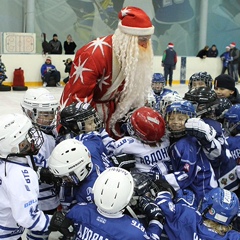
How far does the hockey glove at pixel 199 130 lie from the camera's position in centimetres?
249

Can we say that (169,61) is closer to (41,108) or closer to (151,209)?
(41,108)

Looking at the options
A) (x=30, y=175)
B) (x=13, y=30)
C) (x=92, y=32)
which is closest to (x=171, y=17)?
(x=92, y=32)

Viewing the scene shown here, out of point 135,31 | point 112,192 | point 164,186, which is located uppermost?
point 135,31

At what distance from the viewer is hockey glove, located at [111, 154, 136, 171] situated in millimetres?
2597

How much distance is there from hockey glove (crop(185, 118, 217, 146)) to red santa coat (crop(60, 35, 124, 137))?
724 mm

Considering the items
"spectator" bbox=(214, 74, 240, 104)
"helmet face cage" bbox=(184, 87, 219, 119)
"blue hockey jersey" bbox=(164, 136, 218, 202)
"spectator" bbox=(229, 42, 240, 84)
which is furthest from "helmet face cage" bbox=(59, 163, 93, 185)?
"spectator" bbox=(229, 42, 240, 84)

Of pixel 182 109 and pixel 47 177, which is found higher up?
pixel 182 109

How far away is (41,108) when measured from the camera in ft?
8.78

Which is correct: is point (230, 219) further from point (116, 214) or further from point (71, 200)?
point (71, 200)

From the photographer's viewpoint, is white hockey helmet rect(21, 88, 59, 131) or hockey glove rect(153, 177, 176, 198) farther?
white hockey helmet rect(21, 88, 59, 131)

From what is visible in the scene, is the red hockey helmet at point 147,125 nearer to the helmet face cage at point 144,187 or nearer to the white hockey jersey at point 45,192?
the helmet face cage at point 144,187

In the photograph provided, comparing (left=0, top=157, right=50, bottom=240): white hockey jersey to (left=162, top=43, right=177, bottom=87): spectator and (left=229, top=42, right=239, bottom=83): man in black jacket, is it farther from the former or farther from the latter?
(left=229, top=42, right=239, bottom=83): man in black jacket

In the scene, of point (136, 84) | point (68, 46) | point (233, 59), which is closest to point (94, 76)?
point (136, 84)

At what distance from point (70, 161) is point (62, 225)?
0.31 meters
